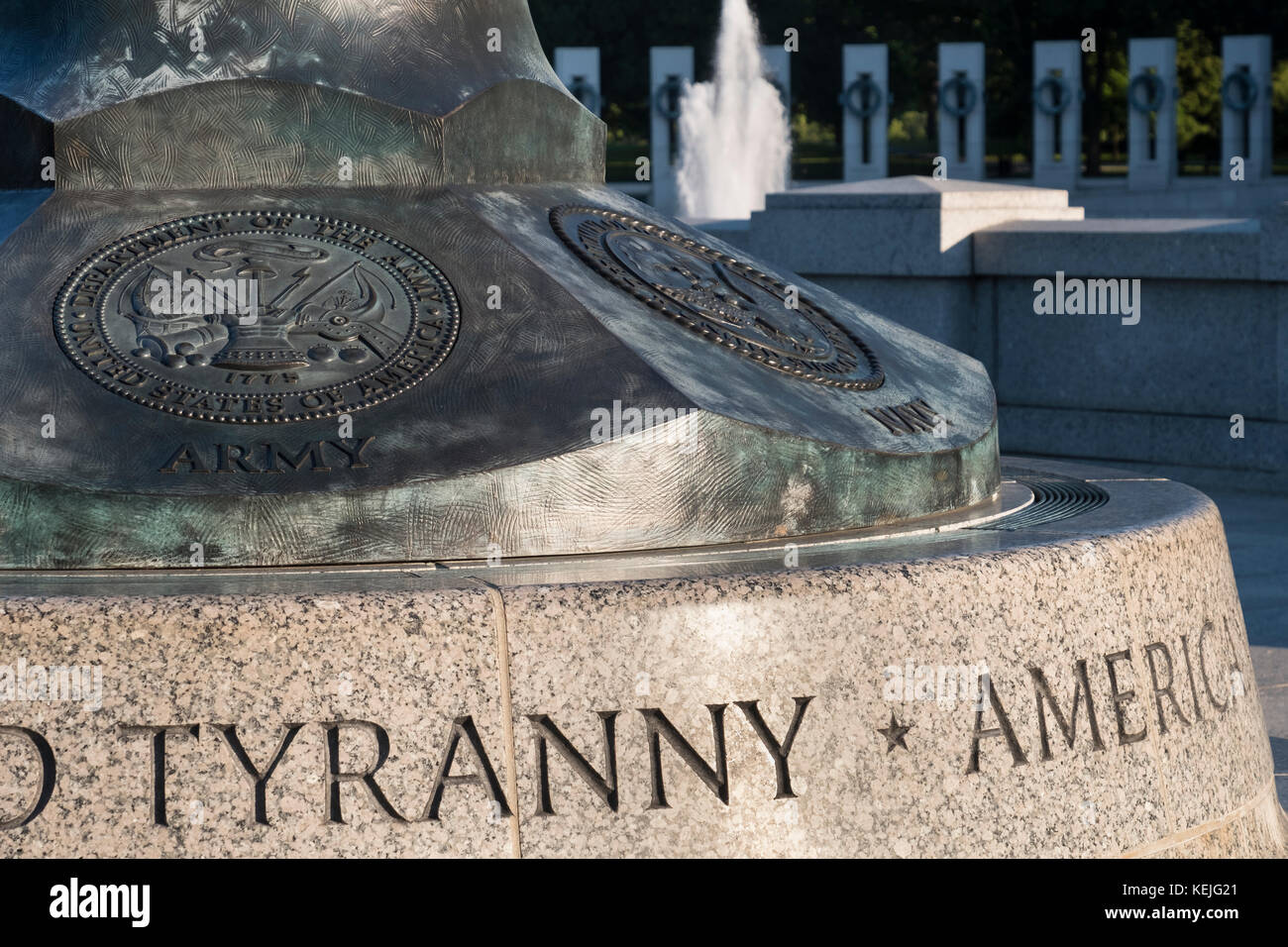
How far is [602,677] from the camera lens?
4020 millimetres

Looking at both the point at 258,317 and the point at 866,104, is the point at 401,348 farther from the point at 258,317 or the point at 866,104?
the point at 866,104

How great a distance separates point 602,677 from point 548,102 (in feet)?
7.12

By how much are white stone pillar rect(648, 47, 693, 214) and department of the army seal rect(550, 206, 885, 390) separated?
2721 cm

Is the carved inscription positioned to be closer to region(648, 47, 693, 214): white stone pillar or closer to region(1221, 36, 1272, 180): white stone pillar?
region(648, 47, 693, 214): white stone pillar

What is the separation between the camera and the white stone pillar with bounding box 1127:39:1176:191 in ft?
107

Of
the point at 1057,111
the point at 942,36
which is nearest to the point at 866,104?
the point at 1057,111

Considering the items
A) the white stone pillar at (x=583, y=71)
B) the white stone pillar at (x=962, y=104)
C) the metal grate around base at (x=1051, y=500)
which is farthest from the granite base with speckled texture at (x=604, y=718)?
the white stone pillar at (x=583, y=71)

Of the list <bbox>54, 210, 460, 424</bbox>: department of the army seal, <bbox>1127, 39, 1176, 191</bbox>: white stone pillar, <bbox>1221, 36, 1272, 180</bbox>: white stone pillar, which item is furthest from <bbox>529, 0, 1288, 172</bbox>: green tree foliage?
<bbox>54, 210, 460, 424</bbox>: department of the army seal

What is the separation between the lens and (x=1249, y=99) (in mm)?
34406

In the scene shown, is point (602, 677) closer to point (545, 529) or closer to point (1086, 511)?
point (545, 529)

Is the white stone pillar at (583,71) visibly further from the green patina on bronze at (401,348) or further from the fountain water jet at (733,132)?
the green patina on bronze at (401,348)

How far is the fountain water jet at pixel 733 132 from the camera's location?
3412 centimetres

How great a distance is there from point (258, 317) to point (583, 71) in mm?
29434
